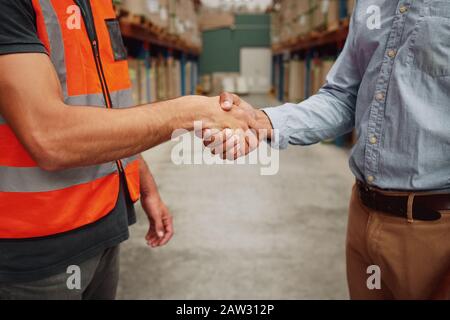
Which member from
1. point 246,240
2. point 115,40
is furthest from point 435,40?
point 246,240

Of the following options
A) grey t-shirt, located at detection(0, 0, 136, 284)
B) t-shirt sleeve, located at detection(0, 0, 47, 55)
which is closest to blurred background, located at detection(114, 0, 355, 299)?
grey t-shirt, located at detection(0, 0, 136, 284)

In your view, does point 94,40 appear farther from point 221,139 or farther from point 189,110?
point 221,139

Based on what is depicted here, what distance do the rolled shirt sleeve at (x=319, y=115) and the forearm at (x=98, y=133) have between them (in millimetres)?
509

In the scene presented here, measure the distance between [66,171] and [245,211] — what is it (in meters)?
2.55

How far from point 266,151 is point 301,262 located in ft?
9.09

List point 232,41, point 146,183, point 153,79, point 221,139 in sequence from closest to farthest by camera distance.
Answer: point 221,139, point 146,183, point 153,79, point 232,41

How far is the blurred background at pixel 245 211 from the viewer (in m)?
2.56

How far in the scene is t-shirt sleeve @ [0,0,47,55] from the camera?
91 centimetres

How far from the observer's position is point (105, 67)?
122 centimetres

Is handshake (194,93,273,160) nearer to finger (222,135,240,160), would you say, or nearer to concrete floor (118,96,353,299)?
finger (222,135,240,160)

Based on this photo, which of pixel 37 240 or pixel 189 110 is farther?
pixel 189 110

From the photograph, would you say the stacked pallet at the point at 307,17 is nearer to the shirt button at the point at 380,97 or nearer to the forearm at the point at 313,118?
the forearm at the point at 313,118

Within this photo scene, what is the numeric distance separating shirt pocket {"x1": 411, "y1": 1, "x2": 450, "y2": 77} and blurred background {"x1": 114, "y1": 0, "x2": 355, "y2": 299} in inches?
64.1

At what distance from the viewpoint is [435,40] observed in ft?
3.82
